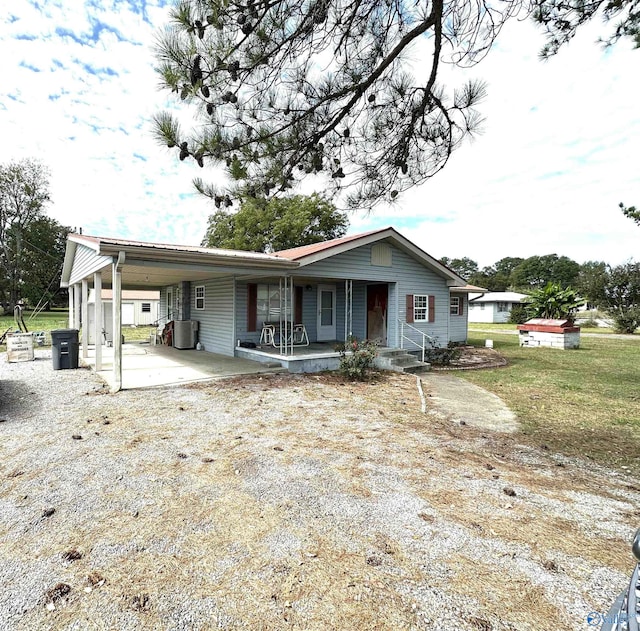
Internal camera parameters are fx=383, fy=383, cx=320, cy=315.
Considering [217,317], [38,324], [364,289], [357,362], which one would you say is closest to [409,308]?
[364,289]

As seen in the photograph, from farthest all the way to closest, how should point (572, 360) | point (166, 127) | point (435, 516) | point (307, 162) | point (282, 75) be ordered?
point (572, 360)
point (307, 162)
point (282, 75)
point (166, 127)
point (435, 516)

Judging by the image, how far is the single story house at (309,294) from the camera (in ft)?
33.3

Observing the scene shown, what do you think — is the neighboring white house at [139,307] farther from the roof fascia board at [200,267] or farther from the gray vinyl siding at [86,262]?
the roof fascia board at [200,267]

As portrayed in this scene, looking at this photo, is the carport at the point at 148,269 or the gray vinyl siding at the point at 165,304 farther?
the gray vinyl siding at the point at 165,304

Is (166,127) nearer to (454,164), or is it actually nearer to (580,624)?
(454,164)

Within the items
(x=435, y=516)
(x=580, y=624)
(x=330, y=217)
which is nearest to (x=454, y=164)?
(x=435, y=516)

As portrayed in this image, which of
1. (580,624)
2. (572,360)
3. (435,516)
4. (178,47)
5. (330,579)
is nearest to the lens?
(580,624)

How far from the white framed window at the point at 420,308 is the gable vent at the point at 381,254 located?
1.74 m

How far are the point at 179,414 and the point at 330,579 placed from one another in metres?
4.11

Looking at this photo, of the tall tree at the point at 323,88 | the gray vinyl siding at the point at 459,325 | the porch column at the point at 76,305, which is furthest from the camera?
the gray vinyl siding at the point at 459,325

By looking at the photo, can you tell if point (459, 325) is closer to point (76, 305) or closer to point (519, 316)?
point (76, 305)

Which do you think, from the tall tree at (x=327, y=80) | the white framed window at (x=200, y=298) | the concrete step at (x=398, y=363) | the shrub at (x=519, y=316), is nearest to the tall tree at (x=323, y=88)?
the tall tree at (x=327, y=80)

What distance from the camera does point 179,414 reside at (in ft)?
18.9

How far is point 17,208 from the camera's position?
36.5 m
